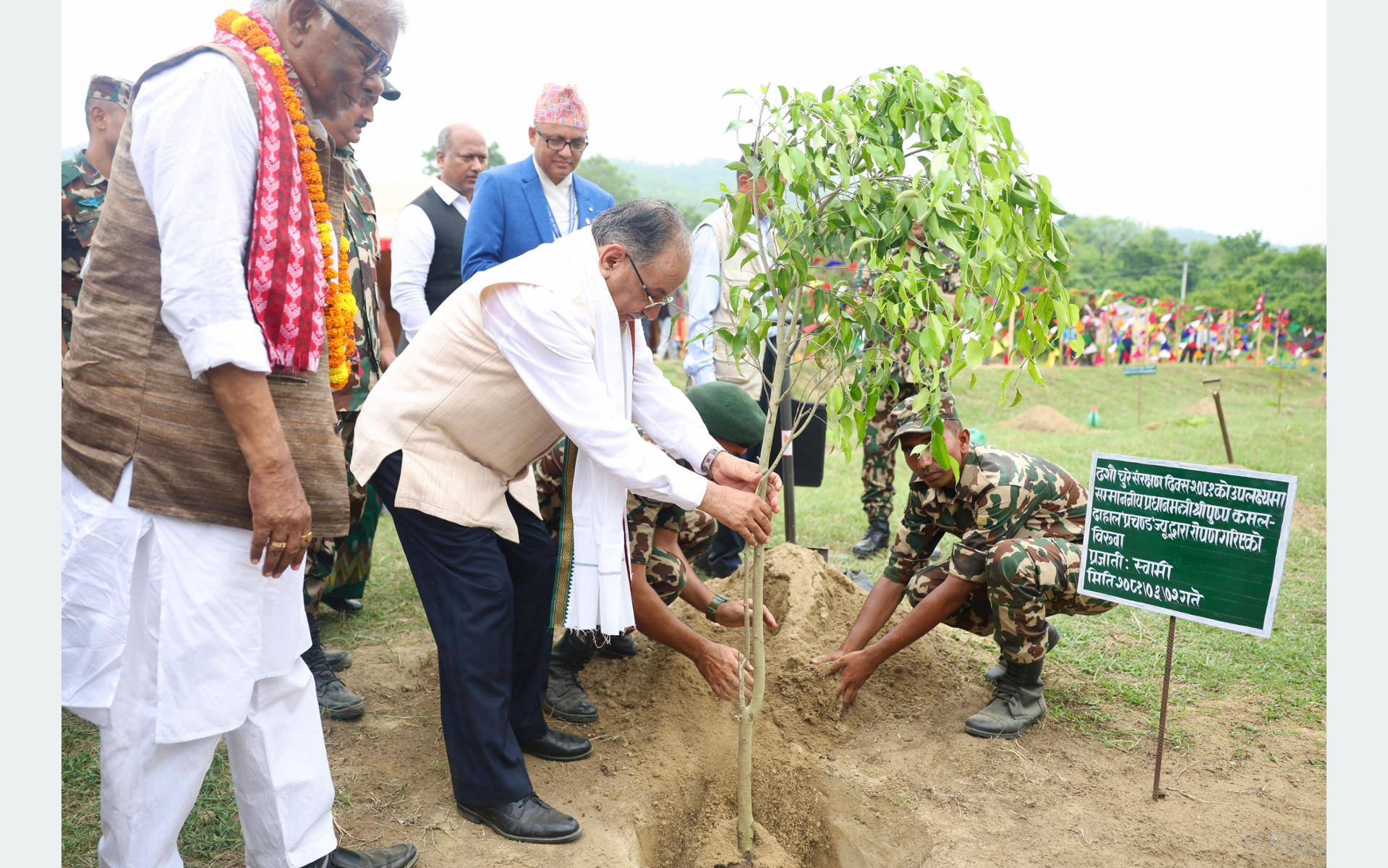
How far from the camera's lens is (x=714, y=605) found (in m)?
3.64

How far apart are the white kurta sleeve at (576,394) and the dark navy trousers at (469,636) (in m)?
0.47

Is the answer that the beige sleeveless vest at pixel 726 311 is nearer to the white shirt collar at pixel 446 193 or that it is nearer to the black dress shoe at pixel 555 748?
the white shirt collar at pixel 446 193

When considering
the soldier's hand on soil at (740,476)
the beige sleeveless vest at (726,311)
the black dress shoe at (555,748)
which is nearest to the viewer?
the soldier's hand on soil at (740,476)

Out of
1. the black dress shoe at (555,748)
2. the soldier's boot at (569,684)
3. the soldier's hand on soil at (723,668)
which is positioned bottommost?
the black dress shoe at (555,748)

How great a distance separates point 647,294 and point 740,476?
0.63 metres

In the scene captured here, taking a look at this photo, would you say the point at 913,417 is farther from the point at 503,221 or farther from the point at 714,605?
the point at 503,221

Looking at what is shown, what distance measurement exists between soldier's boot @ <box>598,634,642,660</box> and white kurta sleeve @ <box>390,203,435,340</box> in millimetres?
1692

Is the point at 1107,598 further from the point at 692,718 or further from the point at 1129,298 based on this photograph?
the point at 1129,298

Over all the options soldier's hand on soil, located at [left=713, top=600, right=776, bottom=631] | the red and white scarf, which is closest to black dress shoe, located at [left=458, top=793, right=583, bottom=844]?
soldier's hand on soil, located at [left=713, top=600, right=776, bottom=631]

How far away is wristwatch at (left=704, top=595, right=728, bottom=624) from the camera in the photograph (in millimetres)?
3621

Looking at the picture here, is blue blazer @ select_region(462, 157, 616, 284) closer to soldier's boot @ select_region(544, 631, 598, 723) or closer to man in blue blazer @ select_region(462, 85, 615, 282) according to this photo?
man in blue blazer @ select_region(462, 85, 615, 282)

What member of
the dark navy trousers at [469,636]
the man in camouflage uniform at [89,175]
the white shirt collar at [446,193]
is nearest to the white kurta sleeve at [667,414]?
the dark navy trousers at [469,636]

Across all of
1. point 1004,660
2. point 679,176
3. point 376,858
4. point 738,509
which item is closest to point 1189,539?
point 1004,660

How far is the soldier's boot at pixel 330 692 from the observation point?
346 centimetres
